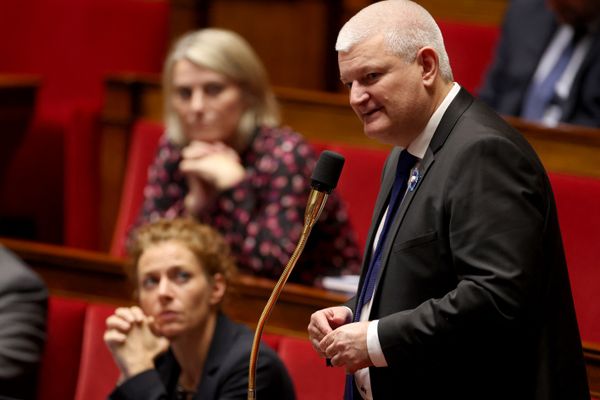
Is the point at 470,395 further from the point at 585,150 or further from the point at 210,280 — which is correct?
the point at 585,150

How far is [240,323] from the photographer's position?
3.94 ft

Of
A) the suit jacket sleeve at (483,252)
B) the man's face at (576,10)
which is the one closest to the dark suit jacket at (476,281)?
the suit jacket sleeve at (483,252)

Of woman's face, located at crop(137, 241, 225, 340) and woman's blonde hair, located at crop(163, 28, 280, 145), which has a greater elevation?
woman's blonde hair, located at crop(163, 28, 280, 145)

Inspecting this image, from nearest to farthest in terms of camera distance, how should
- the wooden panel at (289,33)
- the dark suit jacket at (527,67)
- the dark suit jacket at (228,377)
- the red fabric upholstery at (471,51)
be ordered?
the dark suit jacket at (228,377) → the dark suit jacket at (527,67) → the red fabric upholstery at (471,51) → the wooden panel at (289,33)

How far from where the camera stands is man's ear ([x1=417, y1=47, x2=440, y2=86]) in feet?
2.40

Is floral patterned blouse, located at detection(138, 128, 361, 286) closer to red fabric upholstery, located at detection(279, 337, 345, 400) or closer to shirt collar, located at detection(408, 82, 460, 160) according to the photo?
red fabric upholstery, located at detection(279, 337, 345, 400)

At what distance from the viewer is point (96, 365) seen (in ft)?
4.00

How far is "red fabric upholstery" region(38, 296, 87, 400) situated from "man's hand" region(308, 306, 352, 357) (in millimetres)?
532

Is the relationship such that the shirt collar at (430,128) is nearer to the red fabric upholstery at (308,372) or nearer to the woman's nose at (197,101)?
the red fabric upholstery at (308,372)

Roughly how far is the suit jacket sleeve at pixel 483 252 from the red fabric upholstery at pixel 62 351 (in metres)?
0.62

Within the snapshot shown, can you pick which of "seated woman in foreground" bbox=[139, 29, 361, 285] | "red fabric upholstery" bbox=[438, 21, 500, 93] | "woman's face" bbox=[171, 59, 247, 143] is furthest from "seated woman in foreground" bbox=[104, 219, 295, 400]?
"red fabric upholstery" bbox=[438, 21, 500, 93]

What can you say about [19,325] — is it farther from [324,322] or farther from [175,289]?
[324,322]

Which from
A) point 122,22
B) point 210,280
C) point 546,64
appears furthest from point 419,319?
point 122,22

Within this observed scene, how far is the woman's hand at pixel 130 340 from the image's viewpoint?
108 centimetres
